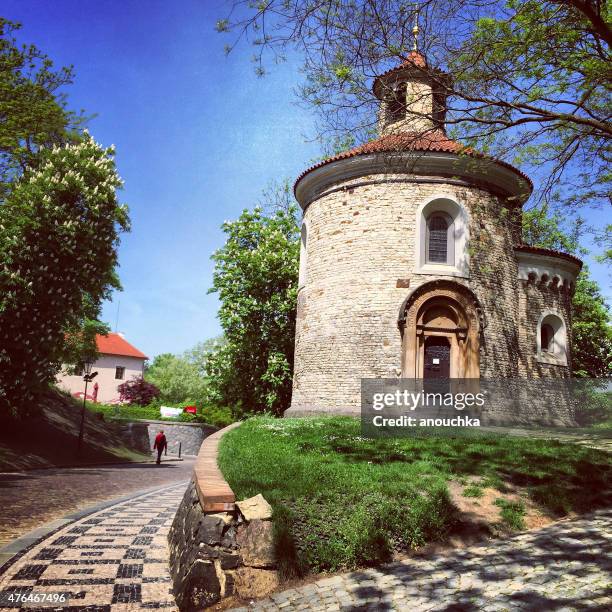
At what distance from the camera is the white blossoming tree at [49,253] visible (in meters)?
17.3

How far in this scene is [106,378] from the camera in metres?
59.3

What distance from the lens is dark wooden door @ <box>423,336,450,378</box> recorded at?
15711 millimetres

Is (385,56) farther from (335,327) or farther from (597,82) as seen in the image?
(335,327)

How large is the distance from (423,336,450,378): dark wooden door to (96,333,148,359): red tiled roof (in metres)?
50.8

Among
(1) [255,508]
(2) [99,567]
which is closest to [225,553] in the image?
(1) [255,508]

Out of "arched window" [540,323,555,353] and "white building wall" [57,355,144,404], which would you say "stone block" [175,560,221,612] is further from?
"white building wall" [57,355,144,404]

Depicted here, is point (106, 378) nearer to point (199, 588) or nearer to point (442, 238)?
point (442, 238)

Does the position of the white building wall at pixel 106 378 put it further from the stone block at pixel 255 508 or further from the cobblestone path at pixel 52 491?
the stone block at pixel 255 508

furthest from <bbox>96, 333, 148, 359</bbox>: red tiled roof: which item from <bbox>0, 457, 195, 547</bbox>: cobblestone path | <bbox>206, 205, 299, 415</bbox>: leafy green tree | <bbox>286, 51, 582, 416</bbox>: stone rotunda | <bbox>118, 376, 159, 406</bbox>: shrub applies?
<bbox>286, 51, 582, 416</bbox>: stone rotunda

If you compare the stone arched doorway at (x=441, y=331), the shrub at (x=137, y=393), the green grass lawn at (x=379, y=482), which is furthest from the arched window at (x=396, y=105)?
the shrub at (x=137, y=393)

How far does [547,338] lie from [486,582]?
15142 millimetres

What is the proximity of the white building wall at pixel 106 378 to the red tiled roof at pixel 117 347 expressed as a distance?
0.56 metres

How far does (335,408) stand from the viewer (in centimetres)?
1554

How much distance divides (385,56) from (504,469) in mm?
6394
